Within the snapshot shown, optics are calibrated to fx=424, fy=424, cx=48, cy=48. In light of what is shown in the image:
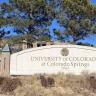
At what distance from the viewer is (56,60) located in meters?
27.2

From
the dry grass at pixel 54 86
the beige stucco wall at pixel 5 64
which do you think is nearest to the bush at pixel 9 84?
the dry grass at pixel 54 86

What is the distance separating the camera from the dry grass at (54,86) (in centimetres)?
2176

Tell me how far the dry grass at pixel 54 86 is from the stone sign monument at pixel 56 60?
3.52ft

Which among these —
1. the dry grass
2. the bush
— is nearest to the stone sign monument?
the dry grass

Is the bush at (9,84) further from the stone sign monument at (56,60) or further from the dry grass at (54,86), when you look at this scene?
the stone sign monument at (56,60)

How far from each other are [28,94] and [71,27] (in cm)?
2135

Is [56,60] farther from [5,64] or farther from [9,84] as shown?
[9,84]

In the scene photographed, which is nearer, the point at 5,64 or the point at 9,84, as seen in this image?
the point at 9,84

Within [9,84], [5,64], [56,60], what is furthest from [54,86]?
[5,64]

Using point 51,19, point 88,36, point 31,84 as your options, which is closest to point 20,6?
point 51,19

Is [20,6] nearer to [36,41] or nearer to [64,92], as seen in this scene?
[36,41]

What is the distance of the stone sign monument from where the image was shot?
27.2m

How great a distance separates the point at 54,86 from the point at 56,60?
13.1ft

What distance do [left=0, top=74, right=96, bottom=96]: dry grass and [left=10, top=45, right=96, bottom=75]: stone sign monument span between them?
1072mm
